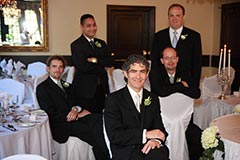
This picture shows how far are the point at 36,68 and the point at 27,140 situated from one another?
3676mm

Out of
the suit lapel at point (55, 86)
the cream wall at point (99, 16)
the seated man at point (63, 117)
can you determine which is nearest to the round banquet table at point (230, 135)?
Result: the seated man at point (63, 117)

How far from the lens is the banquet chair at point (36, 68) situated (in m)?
5.88

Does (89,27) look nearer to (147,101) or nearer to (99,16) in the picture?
(147,101)

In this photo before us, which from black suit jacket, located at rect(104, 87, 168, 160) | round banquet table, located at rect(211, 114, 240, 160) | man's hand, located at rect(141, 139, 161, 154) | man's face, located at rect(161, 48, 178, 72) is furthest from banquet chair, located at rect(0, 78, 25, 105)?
round banquet table, located at rect(211, 114, 240, 160)

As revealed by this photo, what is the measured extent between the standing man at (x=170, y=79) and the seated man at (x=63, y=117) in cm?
64

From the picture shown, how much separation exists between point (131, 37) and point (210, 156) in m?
5.11

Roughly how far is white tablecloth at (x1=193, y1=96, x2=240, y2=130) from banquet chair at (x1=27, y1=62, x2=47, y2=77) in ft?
9.55

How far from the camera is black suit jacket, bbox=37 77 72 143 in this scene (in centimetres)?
308

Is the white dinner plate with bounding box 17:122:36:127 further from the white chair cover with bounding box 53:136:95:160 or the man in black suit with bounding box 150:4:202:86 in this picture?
the man in black suit with bounding box 150:4:202:86

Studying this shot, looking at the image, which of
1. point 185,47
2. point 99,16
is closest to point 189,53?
point 185,47

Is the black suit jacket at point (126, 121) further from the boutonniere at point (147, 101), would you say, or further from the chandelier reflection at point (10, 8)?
the chandelier reflection at point (10, 8)

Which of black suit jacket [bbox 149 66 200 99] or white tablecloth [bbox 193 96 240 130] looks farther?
white tablecloth [bbox 193 96 240 130]

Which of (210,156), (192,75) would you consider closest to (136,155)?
(210,156)

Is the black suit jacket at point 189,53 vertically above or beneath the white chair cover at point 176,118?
above
